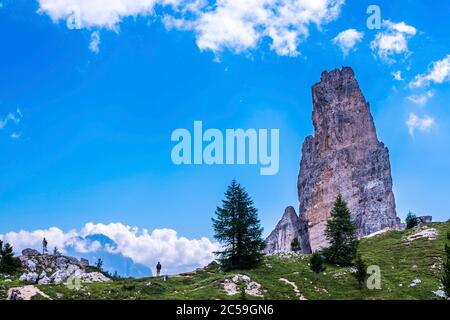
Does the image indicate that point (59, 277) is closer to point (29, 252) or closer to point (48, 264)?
point (48, 264)

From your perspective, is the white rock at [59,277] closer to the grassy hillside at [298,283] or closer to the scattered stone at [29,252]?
the grassy hillside at [298,283]

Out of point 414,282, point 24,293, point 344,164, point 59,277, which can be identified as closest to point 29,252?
point 59,277

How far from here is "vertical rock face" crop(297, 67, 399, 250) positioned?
530ft

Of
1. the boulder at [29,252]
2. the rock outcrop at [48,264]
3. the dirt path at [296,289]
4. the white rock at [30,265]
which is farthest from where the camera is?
the boulder at [29,252]

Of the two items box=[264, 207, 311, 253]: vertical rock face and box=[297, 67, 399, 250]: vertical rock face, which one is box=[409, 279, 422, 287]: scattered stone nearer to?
box=[297, 67, 399, 250]: vertical rock face

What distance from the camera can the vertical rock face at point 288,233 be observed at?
176 m

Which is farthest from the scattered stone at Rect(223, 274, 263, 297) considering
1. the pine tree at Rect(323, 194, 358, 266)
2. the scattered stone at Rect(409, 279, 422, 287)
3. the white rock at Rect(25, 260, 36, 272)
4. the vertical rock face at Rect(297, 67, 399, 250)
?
the vertical rock face at Rect(297, 67, 399, 250)

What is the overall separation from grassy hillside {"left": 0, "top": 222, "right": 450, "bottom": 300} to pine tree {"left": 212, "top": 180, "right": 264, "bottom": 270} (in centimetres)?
275

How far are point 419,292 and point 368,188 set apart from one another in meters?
114

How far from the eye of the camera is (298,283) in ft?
194

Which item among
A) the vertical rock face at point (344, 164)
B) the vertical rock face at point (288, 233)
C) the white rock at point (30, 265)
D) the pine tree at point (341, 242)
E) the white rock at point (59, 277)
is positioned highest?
the vertical rock face at point (344, 164)

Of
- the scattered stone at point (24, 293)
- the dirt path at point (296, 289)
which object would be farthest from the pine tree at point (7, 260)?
the dirt path at point (296, 289)

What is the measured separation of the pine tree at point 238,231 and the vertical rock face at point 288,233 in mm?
106004

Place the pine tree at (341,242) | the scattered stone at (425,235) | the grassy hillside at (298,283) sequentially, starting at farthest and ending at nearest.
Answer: the scattered stone at (425,235)
the pine tree at (341,242)
the grassy hillside at (298,283)
